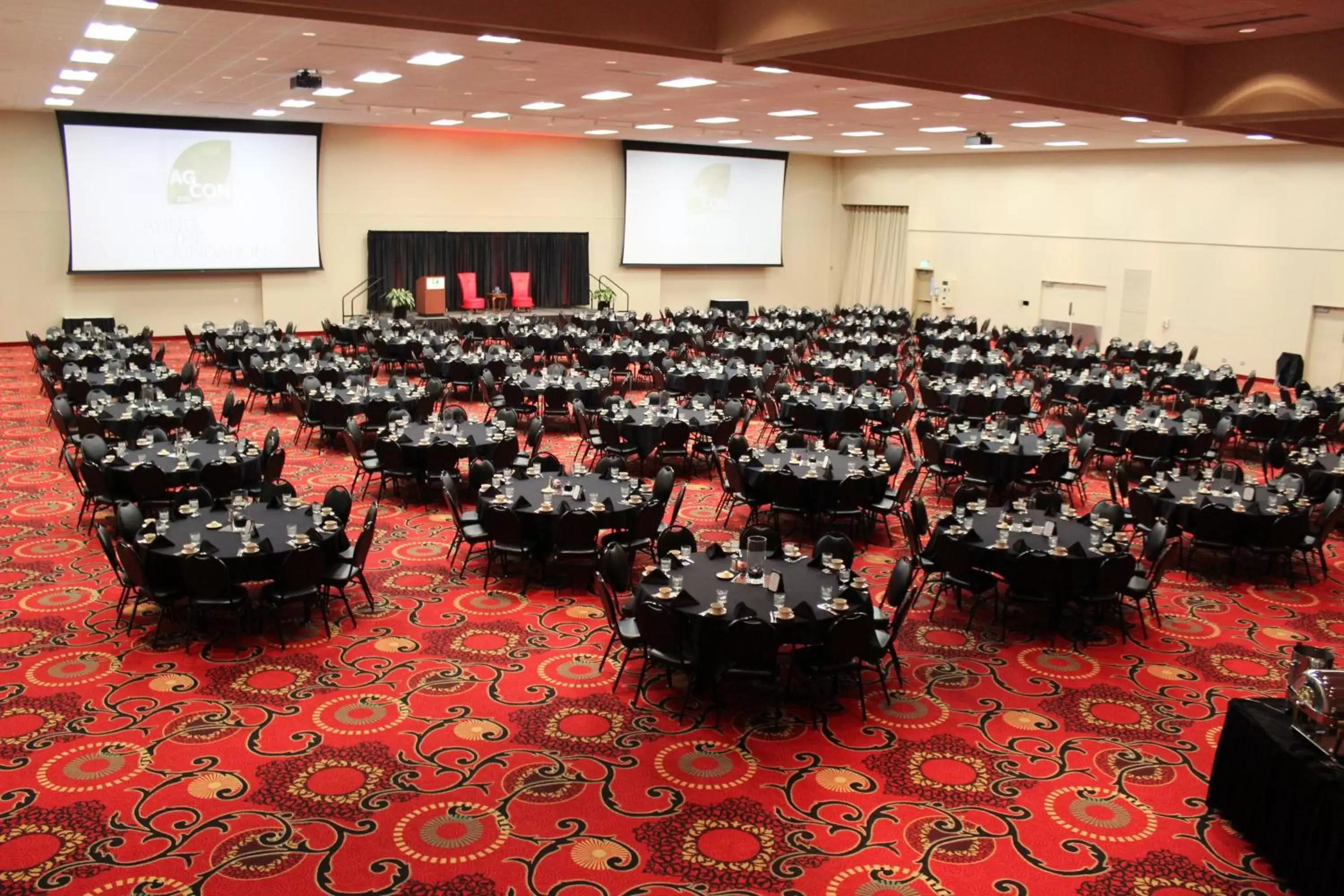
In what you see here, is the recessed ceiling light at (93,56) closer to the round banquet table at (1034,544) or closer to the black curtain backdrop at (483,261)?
the round banquet table at (1034,544)

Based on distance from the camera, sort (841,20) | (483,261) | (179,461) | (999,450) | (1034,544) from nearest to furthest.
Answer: (841,20) → (1034,544) → (179,461) → (999,450) → (483,261)

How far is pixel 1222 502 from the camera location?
34.4 feet

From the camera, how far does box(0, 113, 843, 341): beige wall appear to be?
22.2m

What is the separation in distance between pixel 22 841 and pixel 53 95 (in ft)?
52.0

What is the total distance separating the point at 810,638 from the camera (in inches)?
279

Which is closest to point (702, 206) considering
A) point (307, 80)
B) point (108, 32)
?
point (307, 80)

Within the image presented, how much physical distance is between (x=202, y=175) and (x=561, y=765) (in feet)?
69.4

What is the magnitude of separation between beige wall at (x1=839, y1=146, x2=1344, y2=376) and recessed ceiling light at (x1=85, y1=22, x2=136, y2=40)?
2118 cm

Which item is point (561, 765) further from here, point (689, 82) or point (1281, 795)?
point (689, 82)

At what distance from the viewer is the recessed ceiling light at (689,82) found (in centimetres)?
1291

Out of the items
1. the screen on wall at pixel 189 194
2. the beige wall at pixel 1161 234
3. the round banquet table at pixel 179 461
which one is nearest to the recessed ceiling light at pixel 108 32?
the round banquet table at pixel 179 461

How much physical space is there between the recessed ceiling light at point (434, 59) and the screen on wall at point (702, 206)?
16.4 meters

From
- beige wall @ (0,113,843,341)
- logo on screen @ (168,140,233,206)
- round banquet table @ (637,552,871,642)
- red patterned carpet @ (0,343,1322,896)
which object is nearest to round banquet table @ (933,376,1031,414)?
red patterned carpet @ (0,343,1322,896)

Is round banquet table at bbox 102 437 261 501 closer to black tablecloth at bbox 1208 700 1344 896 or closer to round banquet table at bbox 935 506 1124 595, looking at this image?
round banquet table at bbox 935 506 1124 595
